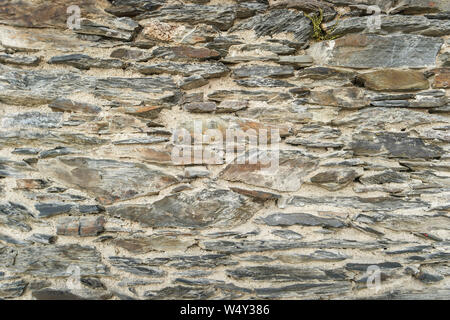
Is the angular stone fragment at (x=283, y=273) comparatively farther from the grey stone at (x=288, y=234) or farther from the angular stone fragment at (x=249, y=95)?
the angular stone fragment at (x=249, y=95)

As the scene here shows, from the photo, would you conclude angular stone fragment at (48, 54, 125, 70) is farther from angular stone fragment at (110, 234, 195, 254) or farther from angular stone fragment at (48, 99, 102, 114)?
angular stone fragment at (110, 234, 195, 254)

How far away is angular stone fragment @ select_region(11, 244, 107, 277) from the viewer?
1.62 meters

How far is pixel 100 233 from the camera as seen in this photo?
5.36 feet

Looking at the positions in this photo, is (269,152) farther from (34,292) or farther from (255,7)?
(34,292)

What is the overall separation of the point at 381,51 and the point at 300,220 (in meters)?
1.15

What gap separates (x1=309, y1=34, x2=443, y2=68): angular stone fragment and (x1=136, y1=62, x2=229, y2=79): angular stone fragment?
642mm

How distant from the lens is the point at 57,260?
1627mm

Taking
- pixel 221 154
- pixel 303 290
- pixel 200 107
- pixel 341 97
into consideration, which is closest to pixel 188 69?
pixel 200 107

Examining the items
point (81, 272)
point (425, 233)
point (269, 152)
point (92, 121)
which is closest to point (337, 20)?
point (269, 152)

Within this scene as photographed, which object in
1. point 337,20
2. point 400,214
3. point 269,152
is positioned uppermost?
point 337,20

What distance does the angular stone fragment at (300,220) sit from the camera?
1628 millimetres

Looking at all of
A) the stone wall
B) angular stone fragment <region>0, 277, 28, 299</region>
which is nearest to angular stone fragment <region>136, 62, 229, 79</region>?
the stone wall

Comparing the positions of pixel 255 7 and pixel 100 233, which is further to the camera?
pixel 255 7

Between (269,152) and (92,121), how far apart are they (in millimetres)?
1065
